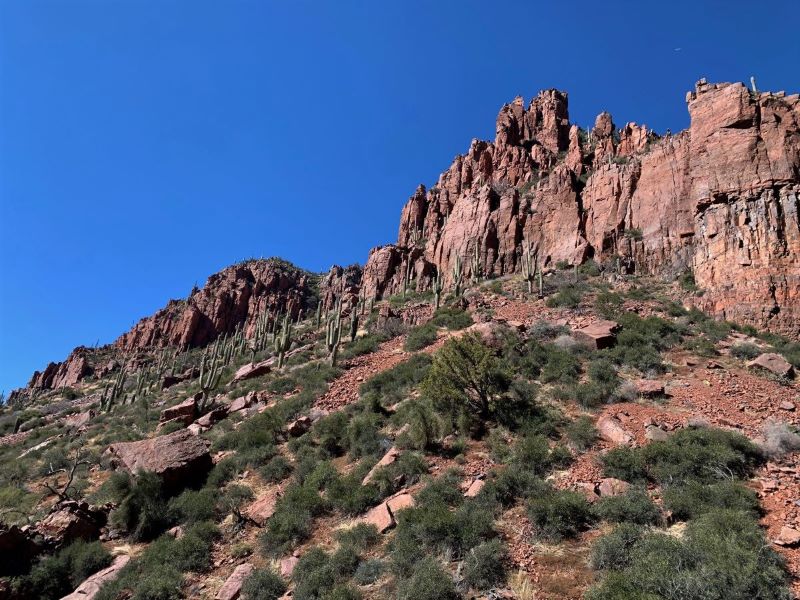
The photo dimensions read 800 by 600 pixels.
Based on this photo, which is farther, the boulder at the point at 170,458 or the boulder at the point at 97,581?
the boulder at the point at 170,458

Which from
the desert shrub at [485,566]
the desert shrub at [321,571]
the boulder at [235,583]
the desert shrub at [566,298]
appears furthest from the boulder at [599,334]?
the boulder at [235,583]

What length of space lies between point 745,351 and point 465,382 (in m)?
11.8

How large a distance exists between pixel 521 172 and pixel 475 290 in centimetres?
2391

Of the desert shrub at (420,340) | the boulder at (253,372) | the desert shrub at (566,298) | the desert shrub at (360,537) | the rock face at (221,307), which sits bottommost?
the desert shrub at (360,537)

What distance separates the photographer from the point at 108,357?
240 feet

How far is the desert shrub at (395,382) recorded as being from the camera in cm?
1656

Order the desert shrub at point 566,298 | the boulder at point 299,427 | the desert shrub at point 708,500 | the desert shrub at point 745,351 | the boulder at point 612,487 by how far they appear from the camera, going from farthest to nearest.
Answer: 1. the desert shrub at point 566,298
2. the desert shrub at point 745,351
3. the boulder at point 299,427
4. the boulder at point 612,487
5. the desert shrub at point 708,500

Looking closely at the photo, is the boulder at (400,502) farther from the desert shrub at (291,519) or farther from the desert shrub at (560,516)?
the desert shrub at (560,516)

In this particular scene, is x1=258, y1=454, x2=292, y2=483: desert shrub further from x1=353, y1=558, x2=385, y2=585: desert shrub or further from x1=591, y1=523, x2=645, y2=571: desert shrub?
x1=591, y1=523, x2=645, y2=571: desert shrub

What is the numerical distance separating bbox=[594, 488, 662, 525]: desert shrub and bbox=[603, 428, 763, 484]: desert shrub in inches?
45.1

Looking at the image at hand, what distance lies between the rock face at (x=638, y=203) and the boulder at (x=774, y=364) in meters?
6.57

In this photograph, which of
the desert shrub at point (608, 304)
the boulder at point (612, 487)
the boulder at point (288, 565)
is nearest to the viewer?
the boulder at point (288, 565)

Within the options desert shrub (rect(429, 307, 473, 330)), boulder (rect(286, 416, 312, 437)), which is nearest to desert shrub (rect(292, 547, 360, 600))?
boulder (rect(286, 416, 312, 437))

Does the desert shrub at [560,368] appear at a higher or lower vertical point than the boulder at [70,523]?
higher
